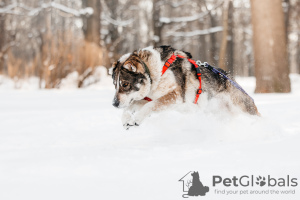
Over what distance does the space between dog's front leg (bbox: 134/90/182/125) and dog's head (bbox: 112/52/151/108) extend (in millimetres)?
170

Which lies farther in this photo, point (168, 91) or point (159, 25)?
point (159, 25)

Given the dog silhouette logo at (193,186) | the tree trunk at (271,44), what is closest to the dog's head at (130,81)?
the dog silhouette logo at (193,186)

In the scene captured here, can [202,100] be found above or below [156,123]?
above

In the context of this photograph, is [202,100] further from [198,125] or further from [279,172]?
[279,172]

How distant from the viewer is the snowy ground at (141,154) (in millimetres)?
2049

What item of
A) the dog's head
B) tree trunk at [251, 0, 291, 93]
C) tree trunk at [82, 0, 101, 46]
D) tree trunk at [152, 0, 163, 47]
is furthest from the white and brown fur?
tree trunk at [152, 0, 163, 47]

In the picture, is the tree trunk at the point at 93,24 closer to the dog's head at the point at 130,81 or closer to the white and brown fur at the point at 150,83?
the white and brown fur at the point at 150,83

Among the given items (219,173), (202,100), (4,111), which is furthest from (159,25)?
(219,173)

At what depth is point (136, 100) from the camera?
12.6 feet

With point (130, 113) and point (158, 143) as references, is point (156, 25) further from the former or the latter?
point (158, 143)

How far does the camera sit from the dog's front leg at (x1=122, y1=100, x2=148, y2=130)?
3.55 metres

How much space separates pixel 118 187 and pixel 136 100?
6.11 ft

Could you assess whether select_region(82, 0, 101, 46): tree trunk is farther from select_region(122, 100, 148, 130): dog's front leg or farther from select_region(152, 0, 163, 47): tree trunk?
select_region(122, 100, 148, 130): dog's front leg

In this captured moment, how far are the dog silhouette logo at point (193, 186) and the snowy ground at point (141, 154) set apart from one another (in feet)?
0.13
